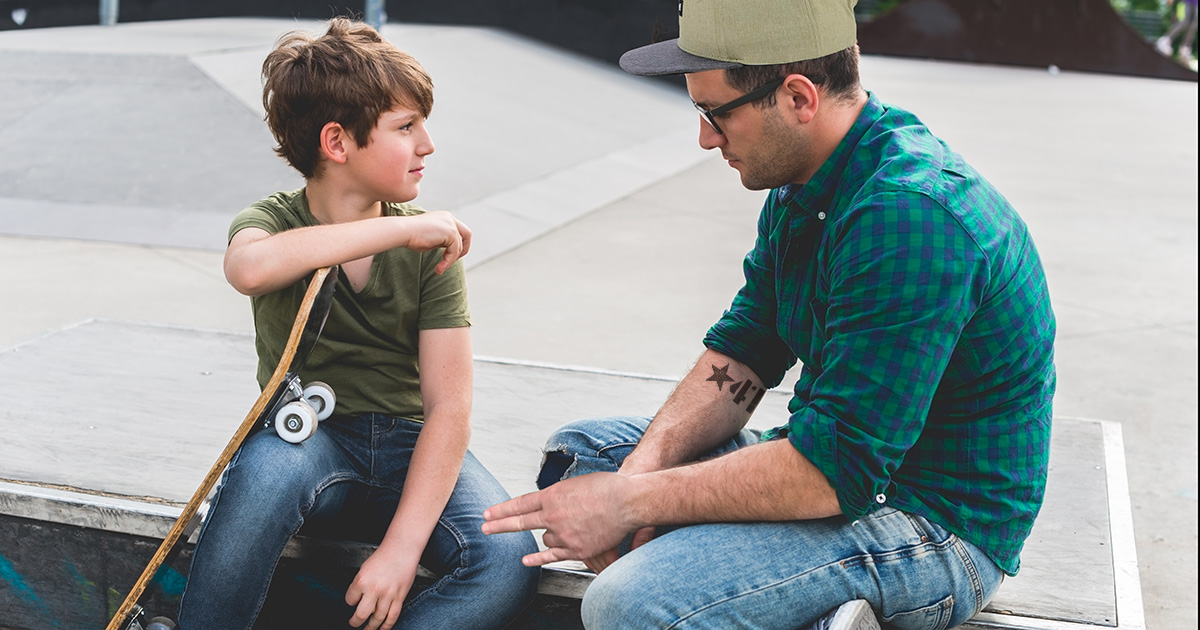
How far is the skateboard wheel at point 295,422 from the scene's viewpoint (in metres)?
2.02

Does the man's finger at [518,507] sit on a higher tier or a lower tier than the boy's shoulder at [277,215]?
lower

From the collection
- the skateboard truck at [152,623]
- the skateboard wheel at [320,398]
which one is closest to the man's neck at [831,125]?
the skateboard wheel at [320,398]

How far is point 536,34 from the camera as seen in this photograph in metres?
12.5

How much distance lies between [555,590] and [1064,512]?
120 cm

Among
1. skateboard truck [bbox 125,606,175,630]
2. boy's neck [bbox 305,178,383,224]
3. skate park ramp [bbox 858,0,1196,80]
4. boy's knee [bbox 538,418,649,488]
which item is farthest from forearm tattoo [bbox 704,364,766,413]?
skate park ramp [bbox 858,0,1196,80]

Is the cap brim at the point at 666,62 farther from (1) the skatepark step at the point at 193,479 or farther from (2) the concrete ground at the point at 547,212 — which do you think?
(2) the concrete ground at the point at 547,212

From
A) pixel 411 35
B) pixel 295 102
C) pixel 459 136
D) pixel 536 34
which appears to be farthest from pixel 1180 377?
pixel 536 34

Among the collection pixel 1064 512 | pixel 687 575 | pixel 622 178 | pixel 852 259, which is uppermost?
pixel 852 259

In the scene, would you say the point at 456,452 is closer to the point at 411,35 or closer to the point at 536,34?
the point at 411,35

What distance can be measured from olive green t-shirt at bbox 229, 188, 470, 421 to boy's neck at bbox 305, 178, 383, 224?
23mm

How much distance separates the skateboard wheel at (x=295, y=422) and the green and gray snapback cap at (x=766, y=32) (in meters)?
0.87

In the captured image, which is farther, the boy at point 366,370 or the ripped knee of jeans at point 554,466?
the ripped knee of jeans at point 554,466

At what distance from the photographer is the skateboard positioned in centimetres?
200

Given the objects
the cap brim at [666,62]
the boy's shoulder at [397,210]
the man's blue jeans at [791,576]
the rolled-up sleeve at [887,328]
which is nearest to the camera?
the rolled-up sleeve at [887,328]
